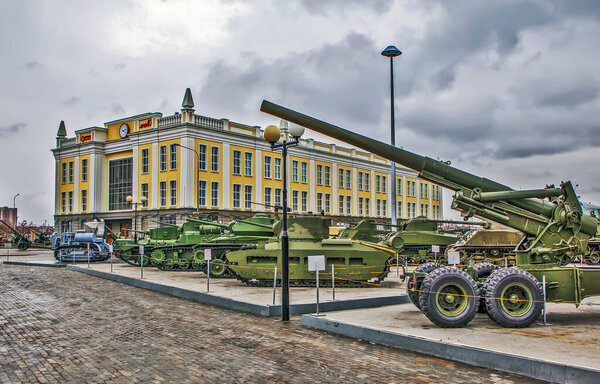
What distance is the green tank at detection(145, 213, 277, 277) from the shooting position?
22.2 m

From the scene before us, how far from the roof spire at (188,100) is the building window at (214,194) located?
6804 mm

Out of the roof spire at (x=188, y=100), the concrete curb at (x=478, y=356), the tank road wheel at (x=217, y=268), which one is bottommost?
the concrete curb at (x=478, y=356)

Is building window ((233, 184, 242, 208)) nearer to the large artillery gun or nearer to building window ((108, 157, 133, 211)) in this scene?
building window ((108, 157, 133, 211))

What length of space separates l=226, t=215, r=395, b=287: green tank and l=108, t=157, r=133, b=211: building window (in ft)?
114

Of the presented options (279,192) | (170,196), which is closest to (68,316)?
(170,196)

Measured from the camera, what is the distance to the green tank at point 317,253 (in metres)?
16.9

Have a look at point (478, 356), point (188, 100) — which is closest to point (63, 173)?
point (188, 100)

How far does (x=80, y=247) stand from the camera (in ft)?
104

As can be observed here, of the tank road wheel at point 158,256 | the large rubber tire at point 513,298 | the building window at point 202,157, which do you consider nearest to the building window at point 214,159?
the building window at point 202,157

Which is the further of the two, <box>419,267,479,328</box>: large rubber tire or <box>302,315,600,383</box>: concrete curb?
<box>419,267,479,328</box>: large rubber tire

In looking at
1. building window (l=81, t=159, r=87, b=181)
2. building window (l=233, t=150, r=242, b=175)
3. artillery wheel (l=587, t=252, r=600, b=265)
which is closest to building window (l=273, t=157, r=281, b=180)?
building window (l=233, t=150, r=242, b=175)

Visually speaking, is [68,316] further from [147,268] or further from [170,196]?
[170,196]

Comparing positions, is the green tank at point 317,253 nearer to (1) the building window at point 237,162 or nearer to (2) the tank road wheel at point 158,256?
(2) the tank road wheel at point 158,256

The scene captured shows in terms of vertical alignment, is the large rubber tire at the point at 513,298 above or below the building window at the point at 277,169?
below
